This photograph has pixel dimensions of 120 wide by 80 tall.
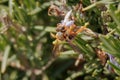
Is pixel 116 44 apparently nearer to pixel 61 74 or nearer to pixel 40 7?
pixel 40 7

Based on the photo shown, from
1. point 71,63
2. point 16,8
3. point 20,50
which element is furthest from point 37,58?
point 16,8

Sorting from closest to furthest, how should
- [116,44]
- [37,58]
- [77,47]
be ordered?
1. [116,44]
2. [77,47]
3. [37,58]

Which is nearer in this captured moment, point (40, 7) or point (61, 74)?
point (40, 7)

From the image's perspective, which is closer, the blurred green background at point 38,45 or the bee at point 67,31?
the bee at point 67,31

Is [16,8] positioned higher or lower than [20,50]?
higher

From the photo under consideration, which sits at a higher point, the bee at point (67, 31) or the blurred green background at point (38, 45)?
the bee at point (67, 31)

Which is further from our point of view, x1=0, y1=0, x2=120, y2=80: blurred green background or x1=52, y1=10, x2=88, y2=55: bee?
x1=0, y1=0, x2=120, y2=80: blurred green background

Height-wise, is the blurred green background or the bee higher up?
the bee

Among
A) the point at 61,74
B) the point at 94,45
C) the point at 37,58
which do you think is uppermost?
the point at 94,45

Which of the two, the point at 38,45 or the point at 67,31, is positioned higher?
the point at 67,31

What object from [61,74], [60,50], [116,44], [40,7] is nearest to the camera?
[116,44]

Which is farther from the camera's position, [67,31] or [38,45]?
[38,45]
